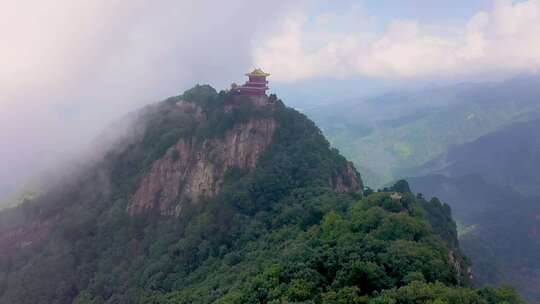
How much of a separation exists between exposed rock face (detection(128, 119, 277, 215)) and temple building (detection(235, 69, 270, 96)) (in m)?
6.14

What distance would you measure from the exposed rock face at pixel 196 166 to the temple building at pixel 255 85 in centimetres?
614

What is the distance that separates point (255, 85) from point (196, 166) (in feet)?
52.0

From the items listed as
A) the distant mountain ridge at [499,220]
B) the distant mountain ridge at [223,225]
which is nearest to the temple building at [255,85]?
the distant mountain ridge at [223,225]

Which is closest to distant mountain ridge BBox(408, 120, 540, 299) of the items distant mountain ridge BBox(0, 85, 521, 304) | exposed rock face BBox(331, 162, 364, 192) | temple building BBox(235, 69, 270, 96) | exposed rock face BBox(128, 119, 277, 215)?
exposed rock face BBox(331, 162, 364, 192)

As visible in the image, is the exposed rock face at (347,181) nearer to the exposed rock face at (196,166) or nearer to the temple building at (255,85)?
the exposed rock face at (196,166)

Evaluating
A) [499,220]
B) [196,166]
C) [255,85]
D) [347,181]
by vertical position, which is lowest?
[499,220]

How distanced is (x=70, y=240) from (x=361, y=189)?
1652 inches

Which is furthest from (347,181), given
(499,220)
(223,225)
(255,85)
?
(499,220)

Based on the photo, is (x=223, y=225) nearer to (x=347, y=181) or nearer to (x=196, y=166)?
(x=196, y=166)

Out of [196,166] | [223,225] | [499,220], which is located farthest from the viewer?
[499,220]

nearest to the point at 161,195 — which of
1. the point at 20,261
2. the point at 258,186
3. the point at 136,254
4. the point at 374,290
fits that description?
the point at 136,254

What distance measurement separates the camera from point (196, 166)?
225ft

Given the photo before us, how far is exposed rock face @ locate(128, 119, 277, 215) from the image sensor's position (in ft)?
219

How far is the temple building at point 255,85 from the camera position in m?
74.5
